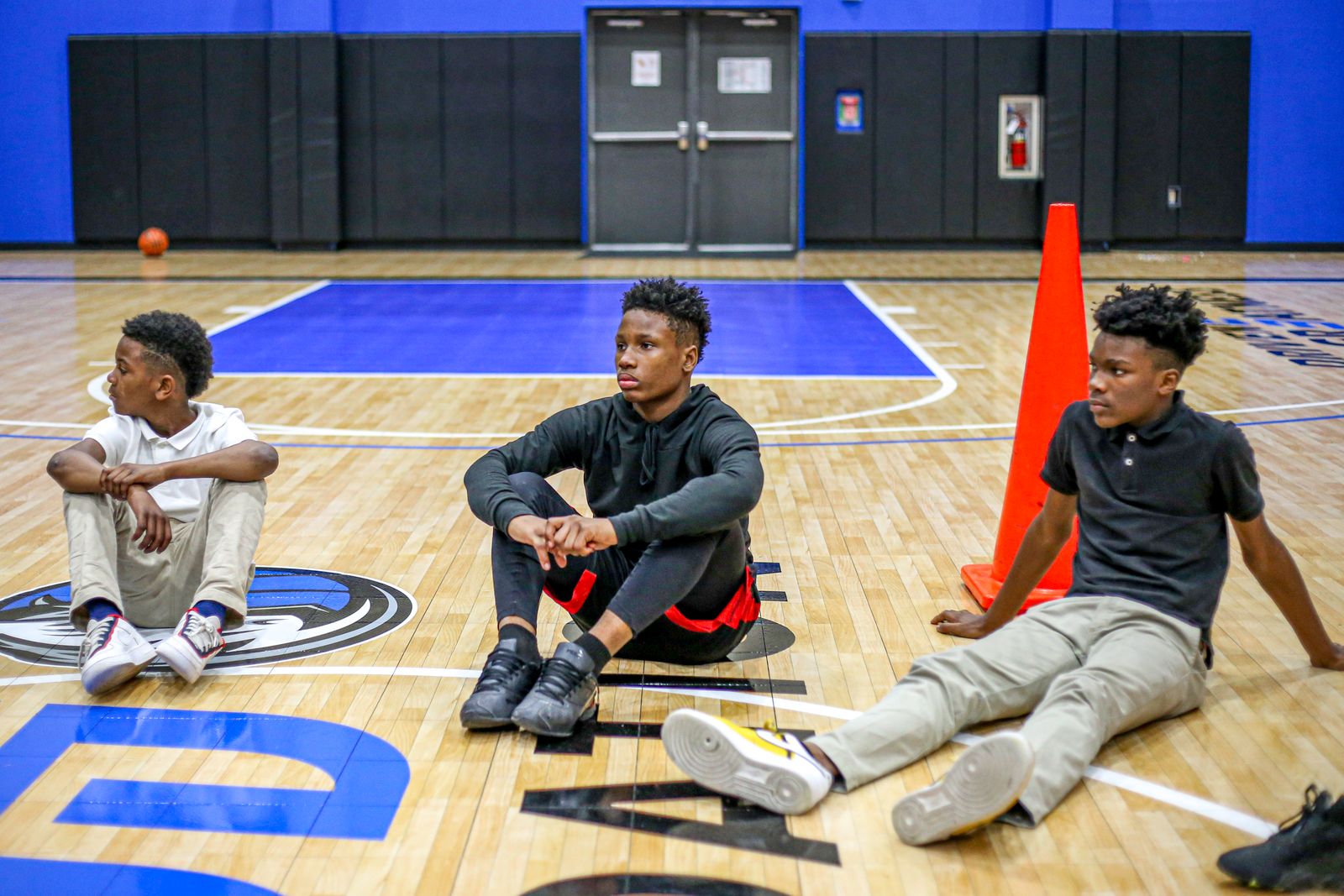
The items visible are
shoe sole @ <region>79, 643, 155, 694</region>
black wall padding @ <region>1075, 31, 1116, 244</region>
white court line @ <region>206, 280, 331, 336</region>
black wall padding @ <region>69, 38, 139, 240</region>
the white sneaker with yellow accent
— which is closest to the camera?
the white sneaker with yellow accent

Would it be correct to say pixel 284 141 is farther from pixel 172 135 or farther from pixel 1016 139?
pixel 1016 139

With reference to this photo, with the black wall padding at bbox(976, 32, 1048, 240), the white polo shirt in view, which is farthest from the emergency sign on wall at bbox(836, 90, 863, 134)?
the white polo shirt

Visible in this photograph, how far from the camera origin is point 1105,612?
3354 millimetres

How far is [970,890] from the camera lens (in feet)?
8.79

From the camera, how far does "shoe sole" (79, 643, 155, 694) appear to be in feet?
11.6

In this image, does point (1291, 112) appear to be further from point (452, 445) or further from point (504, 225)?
point (452, 445)

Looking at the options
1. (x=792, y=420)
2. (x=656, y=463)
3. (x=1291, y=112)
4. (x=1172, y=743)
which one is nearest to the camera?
(x=1172, y=743)

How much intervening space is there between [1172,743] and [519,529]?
5.22ft

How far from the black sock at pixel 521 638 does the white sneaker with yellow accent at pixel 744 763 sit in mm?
567

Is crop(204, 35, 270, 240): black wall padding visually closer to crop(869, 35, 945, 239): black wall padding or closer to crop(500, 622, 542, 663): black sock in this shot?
crop(869, 35, 945, 239): black wall padding

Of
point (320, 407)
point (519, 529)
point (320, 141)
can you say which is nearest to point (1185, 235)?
point (320, 141)

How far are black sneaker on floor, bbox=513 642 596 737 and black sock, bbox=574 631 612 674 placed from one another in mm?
12

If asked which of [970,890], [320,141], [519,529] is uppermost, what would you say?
[320,141]

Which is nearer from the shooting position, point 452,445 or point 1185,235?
point 452,445
